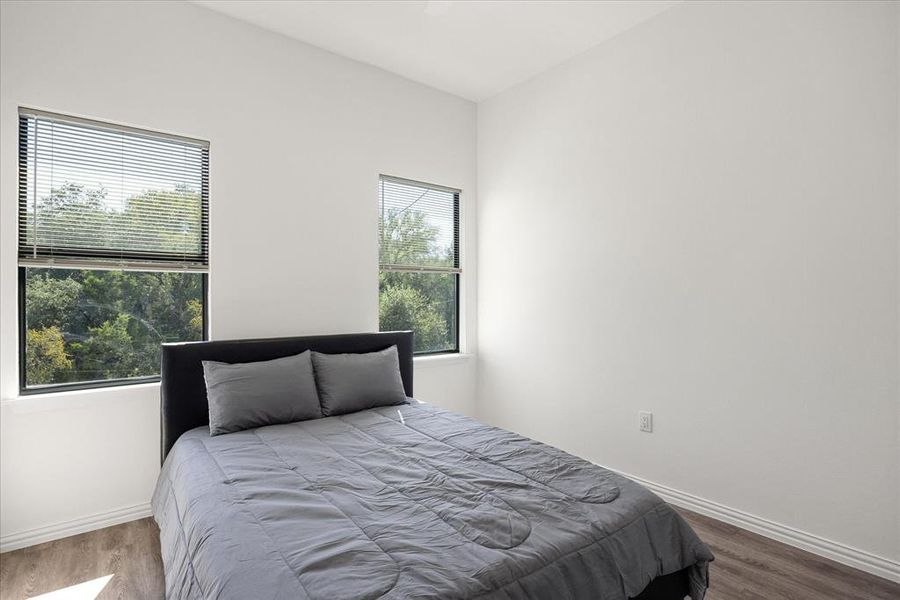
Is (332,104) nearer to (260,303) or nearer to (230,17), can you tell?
(230,17)

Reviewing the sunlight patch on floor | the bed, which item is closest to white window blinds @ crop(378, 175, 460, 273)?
the bed

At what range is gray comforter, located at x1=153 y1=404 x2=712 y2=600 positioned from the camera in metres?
1.24

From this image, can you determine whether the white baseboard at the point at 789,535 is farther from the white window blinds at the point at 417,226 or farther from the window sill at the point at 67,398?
the window sill at the point at 67,398

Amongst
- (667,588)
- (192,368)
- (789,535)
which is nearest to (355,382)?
(192,368)

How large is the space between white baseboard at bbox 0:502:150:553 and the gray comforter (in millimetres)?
548

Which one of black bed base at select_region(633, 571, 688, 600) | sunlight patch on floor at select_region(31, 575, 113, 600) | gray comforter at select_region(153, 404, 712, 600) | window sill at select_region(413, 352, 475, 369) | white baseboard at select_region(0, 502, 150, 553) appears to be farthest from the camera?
window sill at select_region(413, 352, 475, 369)

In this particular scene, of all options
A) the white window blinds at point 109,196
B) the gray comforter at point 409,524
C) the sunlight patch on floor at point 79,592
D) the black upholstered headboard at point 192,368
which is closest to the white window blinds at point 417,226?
the black upholstered headboard at point 192,368

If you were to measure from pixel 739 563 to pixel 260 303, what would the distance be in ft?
9.67

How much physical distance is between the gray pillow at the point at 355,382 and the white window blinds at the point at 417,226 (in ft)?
3.14

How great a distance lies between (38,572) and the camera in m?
2.17

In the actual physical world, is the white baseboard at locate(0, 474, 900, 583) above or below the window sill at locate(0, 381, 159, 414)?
below

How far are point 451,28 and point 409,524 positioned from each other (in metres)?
2.93

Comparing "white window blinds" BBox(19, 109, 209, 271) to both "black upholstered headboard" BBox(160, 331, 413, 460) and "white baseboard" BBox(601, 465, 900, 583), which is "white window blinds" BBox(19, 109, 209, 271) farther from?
"white baseboard" BBox(601, 465, 900, 583)

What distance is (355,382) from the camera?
2898 mm
